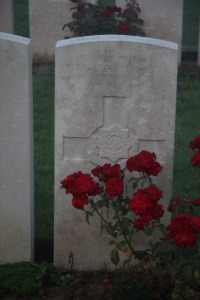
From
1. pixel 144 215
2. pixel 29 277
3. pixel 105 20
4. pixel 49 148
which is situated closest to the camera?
pixel 144 215

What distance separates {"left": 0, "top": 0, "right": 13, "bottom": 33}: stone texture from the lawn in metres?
0.99

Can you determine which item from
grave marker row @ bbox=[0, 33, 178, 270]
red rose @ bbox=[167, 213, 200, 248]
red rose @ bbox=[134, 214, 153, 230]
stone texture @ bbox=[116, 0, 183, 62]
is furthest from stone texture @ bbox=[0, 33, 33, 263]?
stone texture @ bbox=[116, 0, 183, 62]

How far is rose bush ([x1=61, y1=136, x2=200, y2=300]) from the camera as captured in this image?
3949mm

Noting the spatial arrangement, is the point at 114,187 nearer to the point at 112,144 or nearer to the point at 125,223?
the point at 125,223

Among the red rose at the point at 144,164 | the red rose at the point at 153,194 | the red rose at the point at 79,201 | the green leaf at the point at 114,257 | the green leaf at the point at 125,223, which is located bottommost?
the green leaf at the point at 114,257

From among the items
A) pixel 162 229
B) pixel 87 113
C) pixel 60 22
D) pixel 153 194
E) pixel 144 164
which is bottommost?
A: pixel 162 229

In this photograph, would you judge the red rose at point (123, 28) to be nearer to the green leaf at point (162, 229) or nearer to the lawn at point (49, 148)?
the lawn at point (49, 148)

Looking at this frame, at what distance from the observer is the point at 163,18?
10719 millimetres

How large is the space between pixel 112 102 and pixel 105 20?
616 centimetres

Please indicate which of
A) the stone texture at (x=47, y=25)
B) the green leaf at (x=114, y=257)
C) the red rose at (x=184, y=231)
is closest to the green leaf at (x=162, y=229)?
the green leaf at (x=114, y=257)

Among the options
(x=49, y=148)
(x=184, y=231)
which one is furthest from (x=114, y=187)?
(x=49, y=148)

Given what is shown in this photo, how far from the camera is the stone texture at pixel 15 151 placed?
4.51 metres

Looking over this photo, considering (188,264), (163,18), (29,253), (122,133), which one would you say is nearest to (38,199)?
(29,253)

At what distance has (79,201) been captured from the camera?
4.18m
